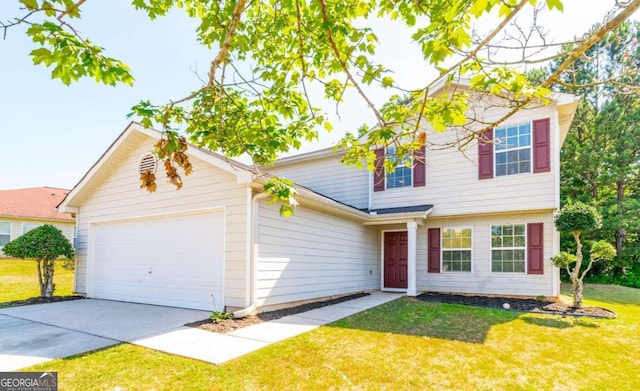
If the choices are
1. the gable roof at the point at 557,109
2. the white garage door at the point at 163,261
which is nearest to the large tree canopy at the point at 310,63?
the gable roof at the point at 557,109

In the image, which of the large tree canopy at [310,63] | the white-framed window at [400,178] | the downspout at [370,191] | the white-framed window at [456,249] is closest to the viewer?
the large tree canopy at [310,63]

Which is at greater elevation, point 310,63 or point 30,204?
point 310,63

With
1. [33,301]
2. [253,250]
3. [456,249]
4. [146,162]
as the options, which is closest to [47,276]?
[33,301]

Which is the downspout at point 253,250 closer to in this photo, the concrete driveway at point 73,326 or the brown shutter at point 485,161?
the concrete driveway at point 73,326

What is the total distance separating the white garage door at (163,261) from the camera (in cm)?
771

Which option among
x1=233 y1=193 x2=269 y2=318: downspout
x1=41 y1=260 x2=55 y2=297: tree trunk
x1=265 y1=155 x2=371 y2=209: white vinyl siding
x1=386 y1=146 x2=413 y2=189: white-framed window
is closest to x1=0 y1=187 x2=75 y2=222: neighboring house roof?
x1=41 y1=260 x2=55 y2=297: tree trunk

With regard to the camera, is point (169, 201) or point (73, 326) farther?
point (169, 201)

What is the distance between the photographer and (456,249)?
10719 millimetres

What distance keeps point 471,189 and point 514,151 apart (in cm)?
154

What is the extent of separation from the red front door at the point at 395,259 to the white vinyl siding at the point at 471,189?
3.84ft

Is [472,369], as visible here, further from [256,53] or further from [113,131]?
[113,131]

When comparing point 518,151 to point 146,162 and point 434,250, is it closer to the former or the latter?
point 434,250

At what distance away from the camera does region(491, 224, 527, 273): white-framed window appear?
9.80 metres

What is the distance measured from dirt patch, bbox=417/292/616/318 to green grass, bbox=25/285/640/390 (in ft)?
3.42
